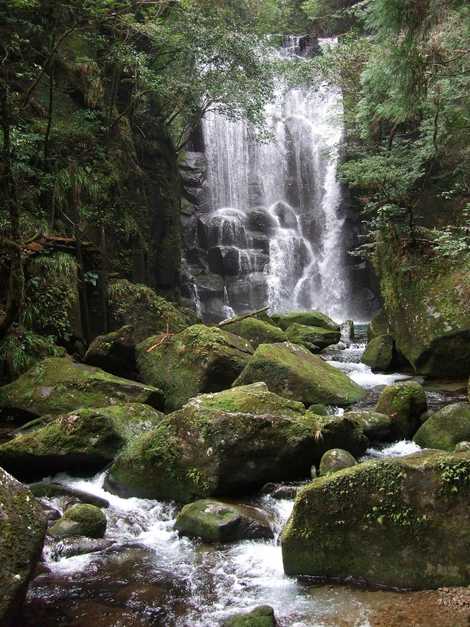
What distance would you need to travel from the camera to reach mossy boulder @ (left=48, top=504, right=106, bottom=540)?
15.0 ft

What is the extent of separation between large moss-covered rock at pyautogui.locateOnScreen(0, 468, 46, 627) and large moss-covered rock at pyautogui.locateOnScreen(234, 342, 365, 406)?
5001 mm

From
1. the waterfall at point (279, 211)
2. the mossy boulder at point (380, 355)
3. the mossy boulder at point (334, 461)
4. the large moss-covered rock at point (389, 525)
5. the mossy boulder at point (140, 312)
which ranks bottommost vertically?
the mossy boulder at point (380, 355)

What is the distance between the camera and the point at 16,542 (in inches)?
122

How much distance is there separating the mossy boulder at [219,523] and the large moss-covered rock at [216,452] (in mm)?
456

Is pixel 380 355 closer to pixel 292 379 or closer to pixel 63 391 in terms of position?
pixel 292 379

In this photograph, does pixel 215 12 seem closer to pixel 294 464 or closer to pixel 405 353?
pixel 405 353

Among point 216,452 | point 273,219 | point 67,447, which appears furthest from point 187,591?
point 273,219

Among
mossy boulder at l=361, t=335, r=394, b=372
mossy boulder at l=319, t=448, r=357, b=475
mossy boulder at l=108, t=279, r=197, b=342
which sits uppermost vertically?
mossy boulder at l=108, t=279, r=197, b=342

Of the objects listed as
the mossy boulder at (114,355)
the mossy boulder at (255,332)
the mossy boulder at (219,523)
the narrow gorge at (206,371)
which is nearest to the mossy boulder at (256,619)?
the narrow gorge at (206,371)

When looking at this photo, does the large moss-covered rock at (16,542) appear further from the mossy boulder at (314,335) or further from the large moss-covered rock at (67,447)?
the mossy boulder at (314,335)

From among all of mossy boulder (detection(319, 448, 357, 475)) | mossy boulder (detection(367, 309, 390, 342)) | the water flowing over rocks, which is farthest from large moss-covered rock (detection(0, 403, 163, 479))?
the water flowing over rocks

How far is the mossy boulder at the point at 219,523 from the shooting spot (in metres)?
4.50

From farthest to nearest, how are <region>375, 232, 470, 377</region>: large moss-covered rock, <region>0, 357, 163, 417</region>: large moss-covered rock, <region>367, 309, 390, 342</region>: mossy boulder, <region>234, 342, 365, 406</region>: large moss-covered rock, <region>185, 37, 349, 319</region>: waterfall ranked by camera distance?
<region>185, 37, 349, 319</region>: waterfall → <region>367, 309, 390, 342</region>: mossy boulder → <region>375, 232, 470, 377</region>: large moss-covered rock → <region>234, 342, 365, 406</region>: large moss-covered rock → <region>0, 357, 163, 417</region>: large moss-covered rock

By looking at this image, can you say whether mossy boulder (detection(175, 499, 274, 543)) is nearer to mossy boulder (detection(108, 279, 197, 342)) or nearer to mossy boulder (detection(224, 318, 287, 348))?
mossy boulder (detection(108, 279, 197, 342))
